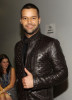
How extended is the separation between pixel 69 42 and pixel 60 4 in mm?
506

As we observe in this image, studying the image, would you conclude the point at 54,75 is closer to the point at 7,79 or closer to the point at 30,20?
the point at 30,20

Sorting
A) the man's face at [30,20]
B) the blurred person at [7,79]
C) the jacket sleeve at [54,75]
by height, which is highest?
the man's face at [30,20]

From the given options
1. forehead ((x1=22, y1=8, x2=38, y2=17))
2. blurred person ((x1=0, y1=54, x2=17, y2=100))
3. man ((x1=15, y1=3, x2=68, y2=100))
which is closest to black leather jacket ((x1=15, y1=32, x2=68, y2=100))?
man ((x1=15, y1=3, x2=68, y2=100))

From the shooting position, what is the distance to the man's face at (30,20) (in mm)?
1447

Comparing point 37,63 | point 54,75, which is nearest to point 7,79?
point 37,63

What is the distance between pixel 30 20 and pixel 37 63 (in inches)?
14.4

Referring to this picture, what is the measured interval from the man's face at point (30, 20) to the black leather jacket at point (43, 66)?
0.26 ft

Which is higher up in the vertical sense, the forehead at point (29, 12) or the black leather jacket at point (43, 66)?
the forehead at point (29, 12)

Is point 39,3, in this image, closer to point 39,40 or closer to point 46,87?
point 39,40

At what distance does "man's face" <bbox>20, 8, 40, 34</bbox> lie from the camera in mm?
1447

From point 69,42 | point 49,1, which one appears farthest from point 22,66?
point 49,1

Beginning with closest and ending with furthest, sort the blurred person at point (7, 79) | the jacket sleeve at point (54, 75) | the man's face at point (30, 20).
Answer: the jacket sleeve at point (54, 75) → the man's face at point (30, 20) → the blurred person at point (7, 79)

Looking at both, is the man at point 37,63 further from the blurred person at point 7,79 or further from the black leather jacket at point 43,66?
the blurred person at point 7,79

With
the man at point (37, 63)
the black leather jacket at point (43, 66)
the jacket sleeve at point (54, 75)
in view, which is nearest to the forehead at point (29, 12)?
the man at point (37, 63)
